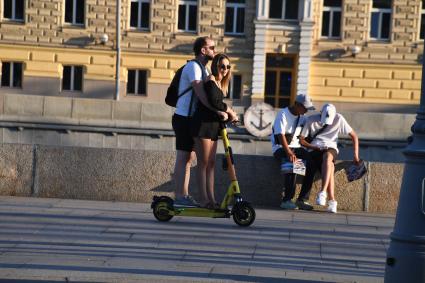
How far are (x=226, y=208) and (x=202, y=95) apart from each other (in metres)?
1.26

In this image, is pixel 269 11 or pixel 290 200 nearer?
pixel 290 200

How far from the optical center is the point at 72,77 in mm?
43594

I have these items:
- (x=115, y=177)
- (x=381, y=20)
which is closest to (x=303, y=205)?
(x=115, y=177)

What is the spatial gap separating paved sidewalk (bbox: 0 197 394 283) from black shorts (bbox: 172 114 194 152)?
0.87 metres

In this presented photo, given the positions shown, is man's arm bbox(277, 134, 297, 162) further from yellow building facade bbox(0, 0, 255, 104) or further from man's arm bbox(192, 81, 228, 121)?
yellow building facade bbox(0, 0, 255, 104)

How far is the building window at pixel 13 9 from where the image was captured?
4372 centimetres

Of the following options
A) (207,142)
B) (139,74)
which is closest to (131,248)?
(207,142)

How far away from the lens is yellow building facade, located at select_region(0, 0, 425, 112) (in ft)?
141

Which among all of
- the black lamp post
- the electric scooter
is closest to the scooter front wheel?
the electric scooter

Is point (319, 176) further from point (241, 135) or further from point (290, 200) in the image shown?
point (241, 135)

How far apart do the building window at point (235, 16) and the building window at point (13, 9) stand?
875 centimetres

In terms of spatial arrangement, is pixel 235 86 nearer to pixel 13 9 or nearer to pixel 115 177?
pixel 13 9

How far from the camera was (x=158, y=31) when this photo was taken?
43.6m

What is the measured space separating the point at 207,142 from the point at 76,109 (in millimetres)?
16795
